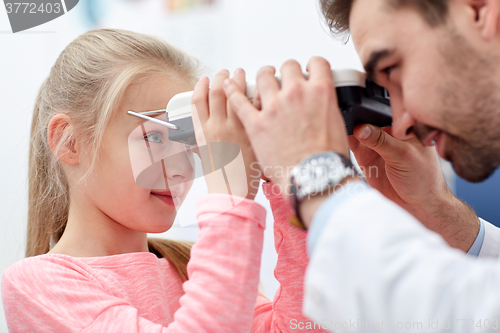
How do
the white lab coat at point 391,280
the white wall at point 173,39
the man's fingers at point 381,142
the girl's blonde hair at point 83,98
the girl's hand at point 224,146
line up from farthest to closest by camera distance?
the white wall at point 173,39 < the girl's blonde hair at point 83,98 < the man's fingers at point 381,142 < the girl's hand at point 224,146 < the white lab coat at point 391,280

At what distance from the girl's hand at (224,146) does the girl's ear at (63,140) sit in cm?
42

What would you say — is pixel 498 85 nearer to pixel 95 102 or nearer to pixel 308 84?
pixel 308 84

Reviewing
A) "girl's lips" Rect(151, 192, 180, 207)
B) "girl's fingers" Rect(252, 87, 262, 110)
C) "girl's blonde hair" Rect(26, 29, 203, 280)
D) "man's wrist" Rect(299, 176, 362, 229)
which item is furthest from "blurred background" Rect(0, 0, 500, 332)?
"man's wrist" Rect(299, 176, 362, 229)

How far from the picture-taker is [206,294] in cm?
61

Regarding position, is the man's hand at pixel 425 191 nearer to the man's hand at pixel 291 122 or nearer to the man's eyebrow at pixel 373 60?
the man's eyebrow at pixel 373 60

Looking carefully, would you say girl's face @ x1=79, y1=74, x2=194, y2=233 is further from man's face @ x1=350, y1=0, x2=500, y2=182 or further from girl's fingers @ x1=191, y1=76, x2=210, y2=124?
man's face @ x1=350, y1=0, x2=500, y2=182

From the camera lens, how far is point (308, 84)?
63 cm

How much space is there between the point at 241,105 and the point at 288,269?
0.44 meters

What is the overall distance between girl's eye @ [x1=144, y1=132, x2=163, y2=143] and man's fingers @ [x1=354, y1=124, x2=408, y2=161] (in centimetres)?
46

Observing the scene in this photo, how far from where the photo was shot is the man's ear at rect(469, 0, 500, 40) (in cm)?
62

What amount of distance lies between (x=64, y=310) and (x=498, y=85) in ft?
2.86

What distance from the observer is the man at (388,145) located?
1.48 feet

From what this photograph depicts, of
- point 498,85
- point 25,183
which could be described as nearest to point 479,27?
point 498,85

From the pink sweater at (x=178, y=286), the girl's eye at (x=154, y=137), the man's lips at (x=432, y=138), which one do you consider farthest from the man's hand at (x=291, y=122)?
the girl's eye at (x=154, y=137)
